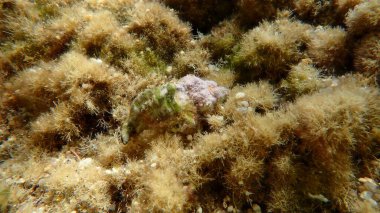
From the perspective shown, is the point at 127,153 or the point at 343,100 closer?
the point at 343,100

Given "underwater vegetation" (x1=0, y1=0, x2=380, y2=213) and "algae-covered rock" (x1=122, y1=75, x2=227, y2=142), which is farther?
"algae-covered rock" (x1=122, y1=75, x2=227, y2=142)

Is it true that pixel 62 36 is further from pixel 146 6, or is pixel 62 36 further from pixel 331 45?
pixel 331 45

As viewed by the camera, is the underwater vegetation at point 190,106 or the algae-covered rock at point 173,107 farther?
the algae-covered rock at point 173,107

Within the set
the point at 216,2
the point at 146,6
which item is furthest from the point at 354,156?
the point at 146,6
